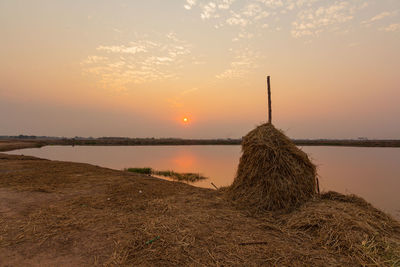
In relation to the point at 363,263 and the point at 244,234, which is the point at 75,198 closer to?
the point at 244,234

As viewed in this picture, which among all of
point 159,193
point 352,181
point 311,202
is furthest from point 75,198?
point 352,181

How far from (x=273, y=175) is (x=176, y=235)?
3.24m

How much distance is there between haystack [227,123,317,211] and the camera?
6.06 meters

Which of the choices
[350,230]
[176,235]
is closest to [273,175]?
[350,230]

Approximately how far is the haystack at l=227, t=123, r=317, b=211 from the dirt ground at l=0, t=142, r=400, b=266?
40 cm

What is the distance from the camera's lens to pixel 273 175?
243 inches

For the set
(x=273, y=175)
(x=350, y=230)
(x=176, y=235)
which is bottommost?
(x=176, y=235)

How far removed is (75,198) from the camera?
23.8 feet

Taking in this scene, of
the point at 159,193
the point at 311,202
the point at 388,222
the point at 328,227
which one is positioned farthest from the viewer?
the point at 159,193

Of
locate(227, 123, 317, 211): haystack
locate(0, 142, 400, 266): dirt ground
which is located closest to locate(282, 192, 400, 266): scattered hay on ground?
locate(0, 142, 400, 266): dirt ground

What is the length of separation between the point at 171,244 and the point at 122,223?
66.5 inches

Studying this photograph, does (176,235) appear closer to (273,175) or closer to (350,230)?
(273,175)

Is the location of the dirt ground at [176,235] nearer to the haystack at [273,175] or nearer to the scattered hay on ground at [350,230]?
the scattered hay on ground at [350,230]

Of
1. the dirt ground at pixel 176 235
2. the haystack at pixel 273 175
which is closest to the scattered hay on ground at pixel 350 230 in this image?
the dirt ground at pixel 176 235
